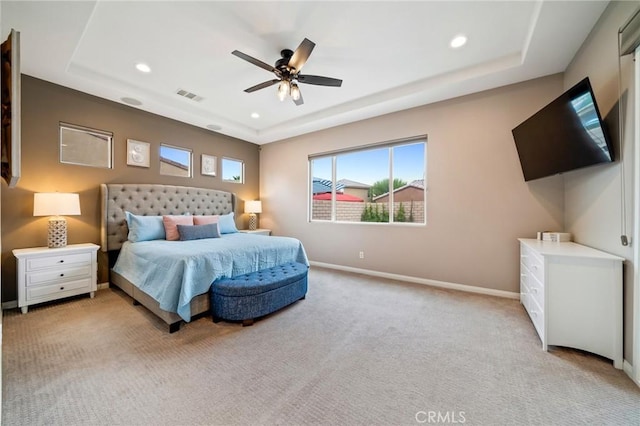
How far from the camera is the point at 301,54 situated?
2355 mm

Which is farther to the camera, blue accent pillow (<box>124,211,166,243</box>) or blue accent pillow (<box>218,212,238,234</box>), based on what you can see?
blue accent pillow (<box>218,212,238,234</box>)

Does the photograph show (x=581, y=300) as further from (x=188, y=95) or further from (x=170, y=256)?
(x=188, y=95)

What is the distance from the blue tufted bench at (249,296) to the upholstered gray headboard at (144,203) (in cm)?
220

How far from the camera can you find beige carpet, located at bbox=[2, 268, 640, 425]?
1433 millimetres

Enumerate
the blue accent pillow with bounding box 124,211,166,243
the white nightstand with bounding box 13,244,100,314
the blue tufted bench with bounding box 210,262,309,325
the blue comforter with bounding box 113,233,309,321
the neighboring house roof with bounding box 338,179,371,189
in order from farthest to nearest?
1. the neighboring house roof with bounding box 338,179,371,189
2. the blue accent pillow with bounding box 124,211,166,243
3. the white nightstand with bounding box 13,244,100,314
4. the blue tufted bench with bounding box 210,262,309,325
5. the blue comforter with bounding box 113,233,309,321

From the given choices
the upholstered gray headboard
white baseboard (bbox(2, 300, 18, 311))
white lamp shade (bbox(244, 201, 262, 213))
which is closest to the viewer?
white baseboard (bbox(2, 300, 18, 311))

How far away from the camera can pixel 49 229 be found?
117 inches

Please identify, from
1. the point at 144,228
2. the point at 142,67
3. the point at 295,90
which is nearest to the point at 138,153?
the point at 144,228

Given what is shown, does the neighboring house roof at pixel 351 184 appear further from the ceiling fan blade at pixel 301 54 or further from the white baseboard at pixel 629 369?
the white baseboard at pixel 629 369

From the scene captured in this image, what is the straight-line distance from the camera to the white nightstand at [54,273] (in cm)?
270

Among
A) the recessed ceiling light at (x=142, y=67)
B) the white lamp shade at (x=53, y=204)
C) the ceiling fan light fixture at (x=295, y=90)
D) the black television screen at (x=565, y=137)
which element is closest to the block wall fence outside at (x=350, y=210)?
the black television screen at (x=565, y=137)

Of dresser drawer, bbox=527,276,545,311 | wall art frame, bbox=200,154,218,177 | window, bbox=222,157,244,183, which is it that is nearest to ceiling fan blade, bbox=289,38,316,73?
dresser drawer, bbox=527,276,545,311

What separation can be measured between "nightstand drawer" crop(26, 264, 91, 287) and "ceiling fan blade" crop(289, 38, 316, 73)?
3.49 m

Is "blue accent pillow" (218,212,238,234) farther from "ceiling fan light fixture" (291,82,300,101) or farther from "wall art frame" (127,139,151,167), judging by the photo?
"ceiling fan light fixture" (291,82,300,101)
